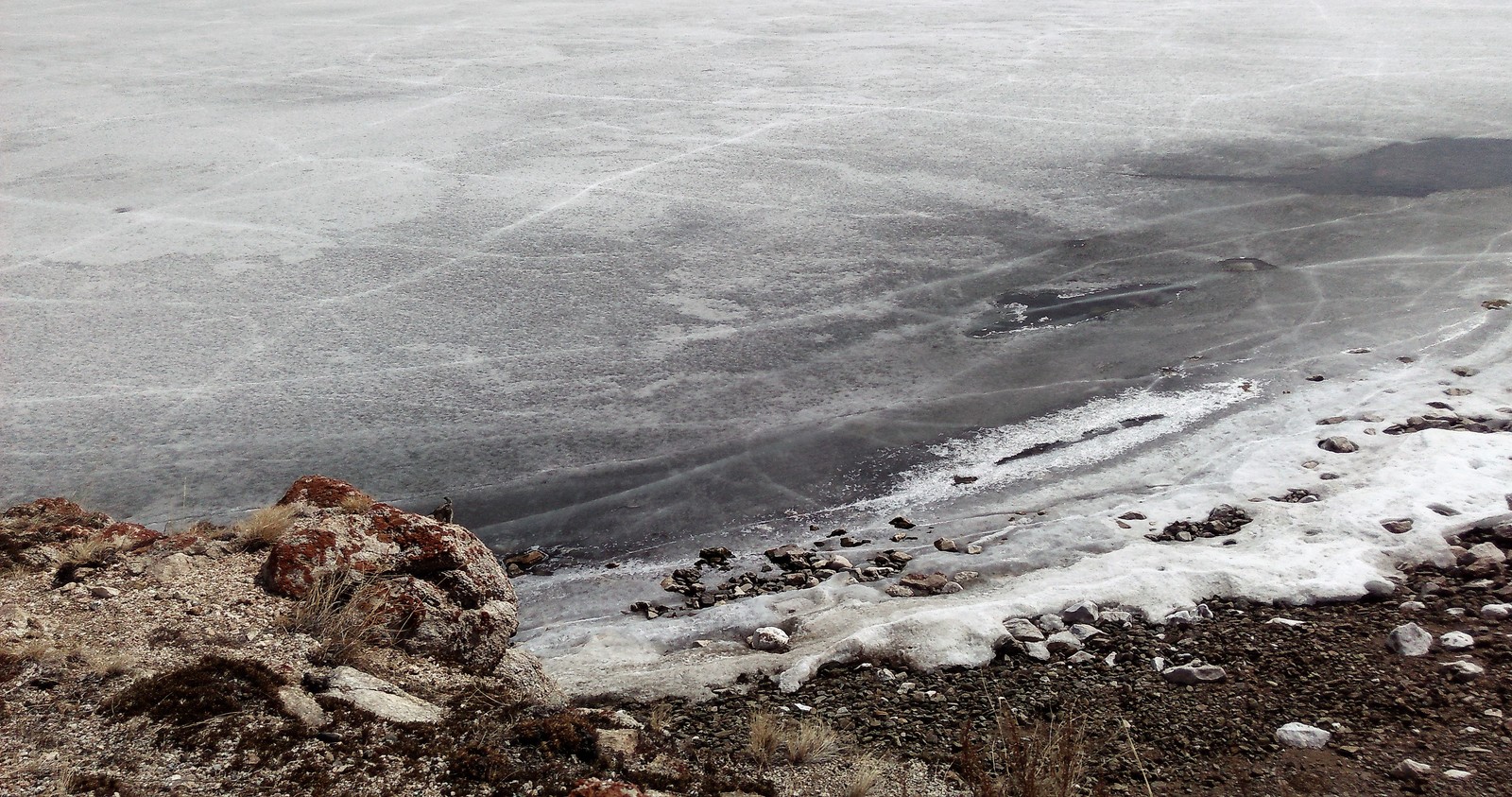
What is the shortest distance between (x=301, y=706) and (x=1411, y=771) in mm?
3174

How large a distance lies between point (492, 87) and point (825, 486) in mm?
8937

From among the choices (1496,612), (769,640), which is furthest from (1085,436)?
(769,640)

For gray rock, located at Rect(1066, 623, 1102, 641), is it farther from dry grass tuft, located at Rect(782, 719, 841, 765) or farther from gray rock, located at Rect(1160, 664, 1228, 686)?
dry grass tuft, located at Rect(782, 719, 841, 765)

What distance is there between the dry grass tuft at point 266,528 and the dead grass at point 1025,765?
2.68 meters

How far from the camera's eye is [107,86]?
13336mm

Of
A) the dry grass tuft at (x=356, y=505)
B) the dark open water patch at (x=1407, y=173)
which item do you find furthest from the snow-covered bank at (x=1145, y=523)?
the dark open water patch at (x=1407, y=173)

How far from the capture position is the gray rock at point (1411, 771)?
3.21 metres

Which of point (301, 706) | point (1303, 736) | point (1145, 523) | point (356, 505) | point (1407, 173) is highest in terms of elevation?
point (1407, 173)

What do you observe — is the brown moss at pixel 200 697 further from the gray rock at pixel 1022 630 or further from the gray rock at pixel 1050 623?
the gray rock at pixel 1050 623

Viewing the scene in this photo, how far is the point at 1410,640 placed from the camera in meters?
3.91

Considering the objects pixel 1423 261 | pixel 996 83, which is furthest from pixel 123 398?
pixel 996 83

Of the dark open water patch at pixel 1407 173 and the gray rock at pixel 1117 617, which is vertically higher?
the dark open water patch at pixel 1407 173

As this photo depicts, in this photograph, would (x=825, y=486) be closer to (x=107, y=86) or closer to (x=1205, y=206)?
(x=1205, y=206)

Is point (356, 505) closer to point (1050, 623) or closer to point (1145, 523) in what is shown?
point (1050, 623)
